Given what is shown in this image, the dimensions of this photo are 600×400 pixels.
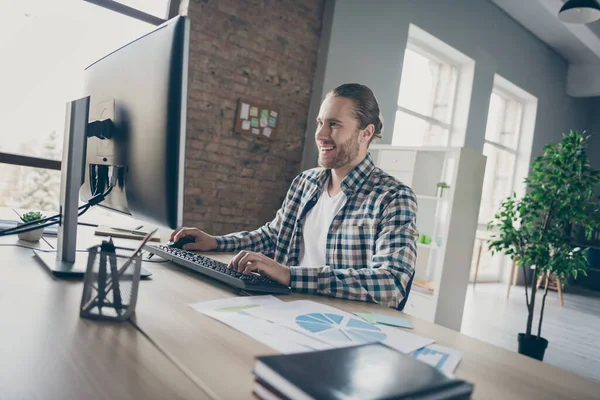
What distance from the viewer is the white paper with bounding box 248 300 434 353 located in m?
0.78

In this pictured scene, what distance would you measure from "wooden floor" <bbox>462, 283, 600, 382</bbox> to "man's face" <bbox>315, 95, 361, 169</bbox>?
2678mm

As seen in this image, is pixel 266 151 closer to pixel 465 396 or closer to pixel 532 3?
pixel 465 396

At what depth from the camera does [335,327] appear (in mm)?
837

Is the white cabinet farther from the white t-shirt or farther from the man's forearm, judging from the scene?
the man's forearm

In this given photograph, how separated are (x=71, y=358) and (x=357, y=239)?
105 cm

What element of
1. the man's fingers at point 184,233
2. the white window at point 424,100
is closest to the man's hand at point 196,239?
the man's fingers at point 184,233

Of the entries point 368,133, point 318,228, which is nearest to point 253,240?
point 318,228

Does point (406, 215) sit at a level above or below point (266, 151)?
below

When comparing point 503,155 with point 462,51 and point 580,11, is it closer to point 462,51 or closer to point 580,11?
point 462,51

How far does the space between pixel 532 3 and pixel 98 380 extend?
22.1ft

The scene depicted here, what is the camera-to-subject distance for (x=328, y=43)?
3.96 metres

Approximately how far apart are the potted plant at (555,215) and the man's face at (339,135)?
2.28 meters

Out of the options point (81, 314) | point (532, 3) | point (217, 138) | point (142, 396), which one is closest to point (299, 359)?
point (142, 396)

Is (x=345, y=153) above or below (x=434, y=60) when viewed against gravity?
below
